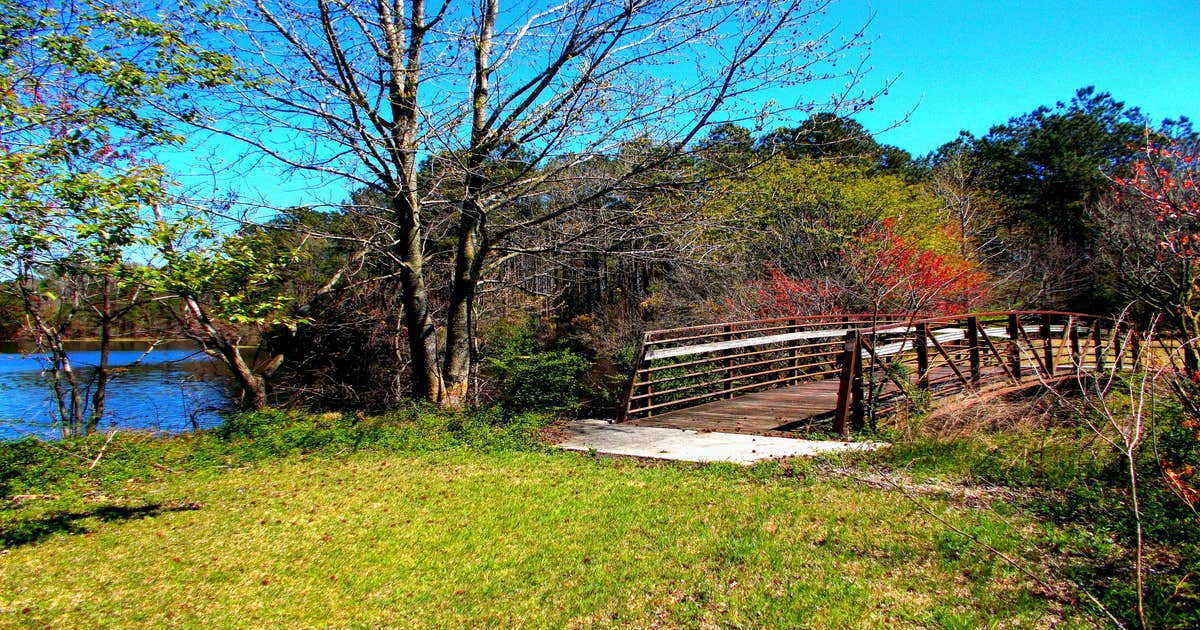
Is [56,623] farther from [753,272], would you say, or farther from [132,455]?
[753,272]

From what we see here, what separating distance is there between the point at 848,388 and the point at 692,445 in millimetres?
2027

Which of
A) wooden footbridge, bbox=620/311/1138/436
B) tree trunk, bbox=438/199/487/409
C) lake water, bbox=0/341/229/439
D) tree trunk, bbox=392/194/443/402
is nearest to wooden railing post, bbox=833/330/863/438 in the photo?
wooden footbridge, bbox=620/311/1138/436

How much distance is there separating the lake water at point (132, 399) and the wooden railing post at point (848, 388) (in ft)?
32.3

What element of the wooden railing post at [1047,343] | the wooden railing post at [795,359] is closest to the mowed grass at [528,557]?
the wooden railing post at [795,359]

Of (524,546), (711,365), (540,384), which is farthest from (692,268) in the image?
(524,546)

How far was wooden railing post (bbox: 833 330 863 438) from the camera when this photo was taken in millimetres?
8086

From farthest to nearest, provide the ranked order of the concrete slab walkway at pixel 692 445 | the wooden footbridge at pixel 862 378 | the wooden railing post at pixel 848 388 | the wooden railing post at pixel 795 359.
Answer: the wooden railing post at pixel 795 359
the wooden footbridge at pixel 862 378
the wooden railing post at pixel 848 388
the concrete slab walkway at pixel 692 445

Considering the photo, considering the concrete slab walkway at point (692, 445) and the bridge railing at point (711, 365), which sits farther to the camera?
the bridge railing at point (711, 365)

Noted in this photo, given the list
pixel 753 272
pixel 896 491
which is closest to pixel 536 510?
pixel 896 491

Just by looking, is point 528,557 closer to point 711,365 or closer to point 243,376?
point 711,365

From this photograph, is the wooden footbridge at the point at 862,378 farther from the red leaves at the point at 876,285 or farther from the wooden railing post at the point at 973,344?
the red leaves at the point at 876,285

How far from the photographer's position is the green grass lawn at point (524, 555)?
3.71 metres

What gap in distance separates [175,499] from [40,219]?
8.53 ft

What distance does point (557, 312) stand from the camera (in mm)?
33344
